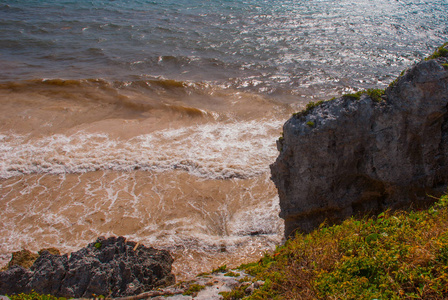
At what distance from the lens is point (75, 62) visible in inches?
805

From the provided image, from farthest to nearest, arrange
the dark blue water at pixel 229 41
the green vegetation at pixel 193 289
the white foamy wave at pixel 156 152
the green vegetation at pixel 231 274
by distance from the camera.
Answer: the dark blue water at pixel 229 41, the white foamy wave at pixel 156 152, the green vegetation at pixel 231 274, the green vegetation at pixel 193 289

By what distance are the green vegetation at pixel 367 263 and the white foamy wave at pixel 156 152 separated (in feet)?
17.8

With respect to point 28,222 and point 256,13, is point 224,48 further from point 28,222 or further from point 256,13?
point 28,222

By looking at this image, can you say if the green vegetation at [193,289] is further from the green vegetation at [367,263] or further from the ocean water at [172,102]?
the ocean water at [172,102]

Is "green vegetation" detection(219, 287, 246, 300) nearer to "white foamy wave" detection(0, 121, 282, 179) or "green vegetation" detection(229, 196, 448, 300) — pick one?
"green vegetation" detection(229, 196, 448, 300)

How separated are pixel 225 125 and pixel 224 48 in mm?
9945

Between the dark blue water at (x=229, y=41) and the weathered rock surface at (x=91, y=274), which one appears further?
the dark blue water at (x=229, y=41)

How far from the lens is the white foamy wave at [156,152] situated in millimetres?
10898

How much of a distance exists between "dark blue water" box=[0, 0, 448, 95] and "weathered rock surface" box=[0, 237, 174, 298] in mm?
12130

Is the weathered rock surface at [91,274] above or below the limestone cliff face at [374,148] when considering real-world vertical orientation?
below

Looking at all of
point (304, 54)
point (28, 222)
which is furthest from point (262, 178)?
point (304, 54)

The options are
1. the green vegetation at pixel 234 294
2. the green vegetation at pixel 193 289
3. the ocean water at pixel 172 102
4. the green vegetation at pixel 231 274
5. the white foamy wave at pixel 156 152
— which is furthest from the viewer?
the white foamy wave at pixel 156 152

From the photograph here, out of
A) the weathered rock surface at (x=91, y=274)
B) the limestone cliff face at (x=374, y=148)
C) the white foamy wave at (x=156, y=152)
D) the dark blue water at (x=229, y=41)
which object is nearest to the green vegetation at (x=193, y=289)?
the weathered rock surface at (x=91, y=274)

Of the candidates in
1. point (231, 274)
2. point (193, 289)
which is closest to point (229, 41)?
point (231, 274)
